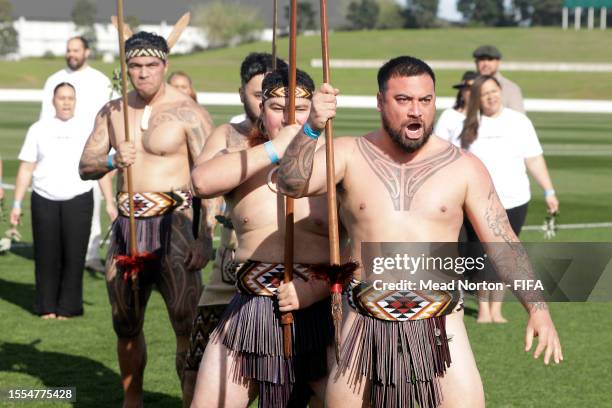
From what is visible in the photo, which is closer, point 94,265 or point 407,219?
point 407,219

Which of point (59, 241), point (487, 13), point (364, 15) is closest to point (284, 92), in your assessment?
point (59, 241)

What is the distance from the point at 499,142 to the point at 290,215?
18.8 ft

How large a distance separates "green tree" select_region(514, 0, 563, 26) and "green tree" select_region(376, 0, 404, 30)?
770 inches

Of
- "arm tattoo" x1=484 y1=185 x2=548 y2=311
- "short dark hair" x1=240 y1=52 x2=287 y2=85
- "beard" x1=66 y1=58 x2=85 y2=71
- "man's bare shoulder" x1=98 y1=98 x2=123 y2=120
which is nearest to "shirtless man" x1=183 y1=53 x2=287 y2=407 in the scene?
"short dark hair" x1=240 y1=52 x2=287 y2=85

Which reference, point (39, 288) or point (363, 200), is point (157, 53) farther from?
point (39, 288)

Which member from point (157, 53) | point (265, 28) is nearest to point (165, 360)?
point (157, 53)

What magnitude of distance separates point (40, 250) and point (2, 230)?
17.1ft

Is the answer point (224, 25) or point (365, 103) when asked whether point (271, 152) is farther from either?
point (224, 25)

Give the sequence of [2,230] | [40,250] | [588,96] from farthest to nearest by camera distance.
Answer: [588,96] < [2,230] < [40,250]

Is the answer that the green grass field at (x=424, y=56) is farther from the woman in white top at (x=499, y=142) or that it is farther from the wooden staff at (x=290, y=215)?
the wooden staff at (x=290, y=215)

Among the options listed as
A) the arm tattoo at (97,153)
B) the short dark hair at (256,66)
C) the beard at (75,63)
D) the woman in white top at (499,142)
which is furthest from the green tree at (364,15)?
the short dark hair at (256,66)

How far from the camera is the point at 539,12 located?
159375 mm

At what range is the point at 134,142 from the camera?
7.74 meters

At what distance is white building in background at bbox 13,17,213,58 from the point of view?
134m
